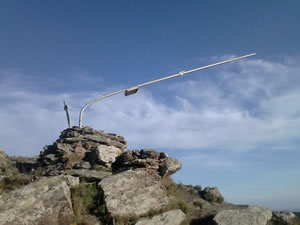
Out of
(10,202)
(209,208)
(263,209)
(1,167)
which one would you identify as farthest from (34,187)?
(263,209)

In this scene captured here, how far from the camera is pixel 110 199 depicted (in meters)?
10.9

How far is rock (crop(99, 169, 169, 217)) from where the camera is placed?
35.1 feet

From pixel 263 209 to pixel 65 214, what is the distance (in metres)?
7.18

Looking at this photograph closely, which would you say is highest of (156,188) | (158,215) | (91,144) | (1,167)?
(91,144)

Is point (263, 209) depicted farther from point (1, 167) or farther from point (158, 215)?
point (1, 167)

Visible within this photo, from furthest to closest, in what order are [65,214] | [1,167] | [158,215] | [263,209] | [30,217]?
[1,167] → [263,209] → [158,215] → [65,214] → [30,217]

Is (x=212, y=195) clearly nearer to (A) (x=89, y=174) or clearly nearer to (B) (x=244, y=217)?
(B) (x=244, y=217)

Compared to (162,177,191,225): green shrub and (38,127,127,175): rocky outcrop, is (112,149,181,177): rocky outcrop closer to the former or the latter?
(162,177,191,225): green shrub

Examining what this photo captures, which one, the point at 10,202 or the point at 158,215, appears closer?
the point at 10,202

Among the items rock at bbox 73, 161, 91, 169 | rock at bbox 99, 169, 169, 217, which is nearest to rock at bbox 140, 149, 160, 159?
rock at bbox 99, 169, 169, 217

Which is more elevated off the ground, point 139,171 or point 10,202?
point 139,171

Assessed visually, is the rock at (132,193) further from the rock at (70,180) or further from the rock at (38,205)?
the rock at (38,205)

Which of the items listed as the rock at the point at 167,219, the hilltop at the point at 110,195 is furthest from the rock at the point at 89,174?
the rock at the point at 167,219

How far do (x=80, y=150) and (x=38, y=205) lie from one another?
5950 mm
